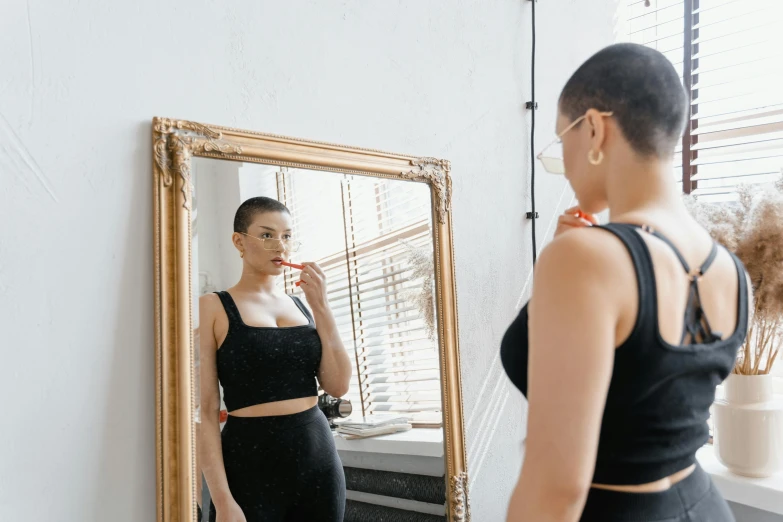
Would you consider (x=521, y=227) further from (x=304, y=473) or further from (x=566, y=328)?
(x=566, y=328)

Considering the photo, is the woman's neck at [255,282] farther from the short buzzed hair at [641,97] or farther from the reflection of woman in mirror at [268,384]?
the short buzzed hair at [641,97]

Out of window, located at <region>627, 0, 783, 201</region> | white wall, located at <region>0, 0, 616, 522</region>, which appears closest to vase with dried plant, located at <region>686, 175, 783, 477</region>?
window, located at <region>627, 0, 783, 201</region>

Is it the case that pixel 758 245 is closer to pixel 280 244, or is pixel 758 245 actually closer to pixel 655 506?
pixel 655 506

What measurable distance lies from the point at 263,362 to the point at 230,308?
135mm

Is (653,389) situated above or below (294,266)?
below

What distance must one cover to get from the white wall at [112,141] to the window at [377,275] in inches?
5.8

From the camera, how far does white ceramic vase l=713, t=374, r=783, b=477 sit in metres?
1.78

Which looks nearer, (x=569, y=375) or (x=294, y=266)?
(x=569, y=375)

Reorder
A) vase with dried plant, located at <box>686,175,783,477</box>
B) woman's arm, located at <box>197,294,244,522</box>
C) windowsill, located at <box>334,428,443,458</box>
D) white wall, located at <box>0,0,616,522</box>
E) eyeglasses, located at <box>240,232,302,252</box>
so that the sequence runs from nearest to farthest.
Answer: white wall, located at <box>0,0,616,522</box> → woman's arm, located at <box>197,294,244,522</box> → eyeglasses, located at <box>240,232,302,252</box> → windowsill, located at <box>334,428,443,458</box> → vase with dried plant, located at <box>686,175,783,477</box>

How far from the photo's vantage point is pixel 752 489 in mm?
1757

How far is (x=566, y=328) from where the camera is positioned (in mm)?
826

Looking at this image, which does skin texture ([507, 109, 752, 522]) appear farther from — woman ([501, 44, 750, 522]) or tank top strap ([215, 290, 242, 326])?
tank top strap ([215, 290, 242, 326])

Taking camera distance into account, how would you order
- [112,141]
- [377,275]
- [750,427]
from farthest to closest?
1. [750,427]
2. [377,275]
3. [112,141]

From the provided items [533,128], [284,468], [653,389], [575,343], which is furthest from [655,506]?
[533,128]
